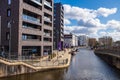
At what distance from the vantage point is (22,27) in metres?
60.1

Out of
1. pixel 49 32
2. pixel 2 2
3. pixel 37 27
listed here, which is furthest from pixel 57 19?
pixel 2 2

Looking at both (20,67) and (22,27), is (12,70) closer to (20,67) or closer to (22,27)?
(20,67)

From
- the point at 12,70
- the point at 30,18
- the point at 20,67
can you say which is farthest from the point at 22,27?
the point at 12,70

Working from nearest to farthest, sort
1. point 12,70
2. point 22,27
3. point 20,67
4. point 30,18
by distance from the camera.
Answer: point 12,70 → point 20,67 → point 22,27 → point 30,18

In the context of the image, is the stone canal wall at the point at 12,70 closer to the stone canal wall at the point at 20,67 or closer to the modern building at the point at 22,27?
the stone canal wall at the point at 20,67

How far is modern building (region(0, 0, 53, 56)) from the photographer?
5834 cm

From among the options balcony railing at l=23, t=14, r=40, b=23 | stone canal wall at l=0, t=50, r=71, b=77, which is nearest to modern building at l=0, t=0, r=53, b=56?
balcony railing at l=23, t=14, r=40, b=23

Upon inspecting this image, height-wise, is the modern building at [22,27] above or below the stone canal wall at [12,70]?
above

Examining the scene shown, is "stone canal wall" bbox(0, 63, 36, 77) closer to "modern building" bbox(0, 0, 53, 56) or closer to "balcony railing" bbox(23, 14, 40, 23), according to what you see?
"modern building" bbox(0, 0, 53, 56)

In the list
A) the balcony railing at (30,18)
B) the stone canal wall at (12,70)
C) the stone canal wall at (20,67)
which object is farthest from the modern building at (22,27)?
the stone canal wall at (12,70)

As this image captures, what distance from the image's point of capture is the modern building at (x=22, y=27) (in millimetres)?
58344

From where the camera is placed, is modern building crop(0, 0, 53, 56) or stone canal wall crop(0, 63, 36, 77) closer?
stone canal wall crop(0, 63, 36, 77)

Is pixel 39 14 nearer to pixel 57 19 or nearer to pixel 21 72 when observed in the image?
pixel 21 72

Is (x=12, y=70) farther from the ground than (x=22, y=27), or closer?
closer
